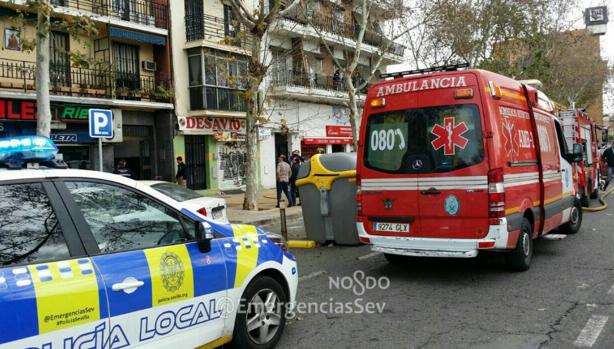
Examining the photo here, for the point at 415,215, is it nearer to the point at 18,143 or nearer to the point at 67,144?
the point at 18,143

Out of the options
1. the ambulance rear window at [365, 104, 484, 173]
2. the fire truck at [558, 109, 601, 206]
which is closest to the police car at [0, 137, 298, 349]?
the ambulance rear window at [365, 104, 484, 173]

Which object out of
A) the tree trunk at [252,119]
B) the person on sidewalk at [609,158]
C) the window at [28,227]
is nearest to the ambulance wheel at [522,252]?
the window at [28,227]

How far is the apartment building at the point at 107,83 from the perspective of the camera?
1731 cm

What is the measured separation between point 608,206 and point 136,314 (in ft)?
48.8

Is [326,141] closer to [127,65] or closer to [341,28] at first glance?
[341,28]

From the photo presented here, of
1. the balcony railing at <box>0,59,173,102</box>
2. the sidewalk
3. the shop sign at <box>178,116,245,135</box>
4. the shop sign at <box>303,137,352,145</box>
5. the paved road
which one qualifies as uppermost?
the balcony railing at <box>0,59,173,102</box>

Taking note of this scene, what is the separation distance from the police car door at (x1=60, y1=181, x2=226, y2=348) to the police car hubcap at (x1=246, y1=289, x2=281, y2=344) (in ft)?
1.15

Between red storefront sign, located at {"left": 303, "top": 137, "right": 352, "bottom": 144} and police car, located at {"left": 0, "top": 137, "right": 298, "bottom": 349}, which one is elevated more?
red storefront sign, located at {"left": 303, "top": 137, "right": 352, "bottom": 144}

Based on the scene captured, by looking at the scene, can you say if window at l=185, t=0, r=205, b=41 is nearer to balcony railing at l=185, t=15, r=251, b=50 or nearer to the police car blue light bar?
balcony railing at l=185, t=15, r=251, b=50

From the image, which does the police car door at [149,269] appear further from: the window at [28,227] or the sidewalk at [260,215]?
the sidewalk at [260,215]

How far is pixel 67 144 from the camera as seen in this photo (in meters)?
18.8

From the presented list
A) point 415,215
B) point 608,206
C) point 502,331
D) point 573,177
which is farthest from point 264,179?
point 502,331

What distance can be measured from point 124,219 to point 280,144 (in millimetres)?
25136

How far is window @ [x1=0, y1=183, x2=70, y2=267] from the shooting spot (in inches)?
109
